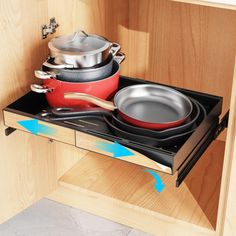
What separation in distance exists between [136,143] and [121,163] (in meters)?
0.50

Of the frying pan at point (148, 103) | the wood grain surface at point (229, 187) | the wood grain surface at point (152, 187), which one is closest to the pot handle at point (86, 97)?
the frying pan at point (148, 103)

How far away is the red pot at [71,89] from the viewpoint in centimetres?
144

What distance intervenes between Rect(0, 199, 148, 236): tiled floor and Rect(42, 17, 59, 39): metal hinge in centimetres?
51

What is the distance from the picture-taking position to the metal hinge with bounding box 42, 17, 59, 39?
59.1 inches

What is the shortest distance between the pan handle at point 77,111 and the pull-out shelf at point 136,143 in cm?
2

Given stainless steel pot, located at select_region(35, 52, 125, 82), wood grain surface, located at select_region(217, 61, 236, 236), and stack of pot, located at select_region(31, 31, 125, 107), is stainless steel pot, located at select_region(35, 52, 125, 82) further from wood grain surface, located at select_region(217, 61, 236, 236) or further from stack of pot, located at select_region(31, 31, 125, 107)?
wood grain surface, located at select_region(217, 61, 236, 236)

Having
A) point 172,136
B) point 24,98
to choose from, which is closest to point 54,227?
point 24,98

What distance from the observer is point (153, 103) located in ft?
5.04

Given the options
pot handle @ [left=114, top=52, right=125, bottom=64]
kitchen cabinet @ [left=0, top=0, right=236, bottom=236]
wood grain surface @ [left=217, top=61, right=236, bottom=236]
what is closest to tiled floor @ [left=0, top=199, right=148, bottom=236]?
kitchen cabinet @ [left=0, top=0, right=236, bottom=236]

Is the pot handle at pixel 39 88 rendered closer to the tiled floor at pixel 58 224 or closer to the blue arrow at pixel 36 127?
the blue arrow at pixel 36 127

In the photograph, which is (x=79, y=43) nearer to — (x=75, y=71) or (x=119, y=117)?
(x=75, y=71)

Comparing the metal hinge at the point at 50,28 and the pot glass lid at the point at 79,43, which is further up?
the metal hinge at the point at 50,28

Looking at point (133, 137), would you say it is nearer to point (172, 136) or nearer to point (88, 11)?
point (172, 136)

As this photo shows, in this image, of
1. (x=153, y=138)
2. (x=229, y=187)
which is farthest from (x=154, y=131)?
(x=229, y=187)
